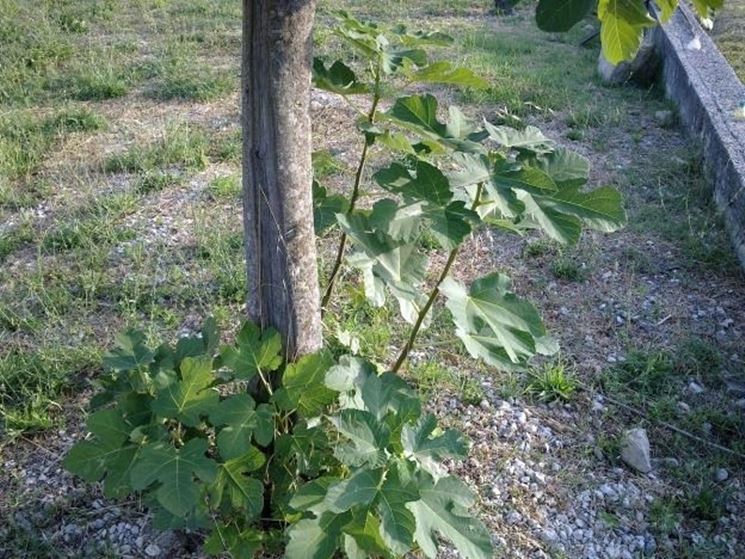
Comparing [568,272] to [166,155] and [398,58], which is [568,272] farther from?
[166,155]

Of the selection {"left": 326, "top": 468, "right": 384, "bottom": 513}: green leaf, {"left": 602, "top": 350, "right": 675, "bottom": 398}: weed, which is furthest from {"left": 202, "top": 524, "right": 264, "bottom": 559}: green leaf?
{"left": 602, "top": 350, "right": 675, "bottom": 398}: weed

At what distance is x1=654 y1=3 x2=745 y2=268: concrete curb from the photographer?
3742 mm

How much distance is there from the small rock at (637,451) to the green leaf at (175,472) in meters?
1.49

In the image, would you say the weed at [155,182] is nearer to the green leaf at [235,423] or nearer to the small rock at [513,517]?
the green leaf at [235,423]

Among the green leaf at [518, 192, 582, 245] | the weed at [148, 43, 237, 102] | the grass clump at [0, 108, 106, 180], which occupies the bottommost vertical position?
the grass clump at [0, 108, 106, 180]

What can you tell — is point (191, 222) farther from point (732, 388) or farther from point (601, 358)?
point (732, 388)

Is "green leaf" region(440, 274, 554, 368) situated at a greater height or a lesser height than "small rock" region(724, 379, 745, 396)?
greater

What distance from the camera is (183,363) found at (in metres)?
1.73

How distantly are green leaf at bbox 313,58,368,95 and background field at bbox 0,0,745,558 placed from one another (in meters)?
0.28

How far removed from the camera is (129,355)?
187 centimetres

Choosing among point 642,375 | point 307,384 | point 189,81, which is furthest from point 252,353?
point 189,81

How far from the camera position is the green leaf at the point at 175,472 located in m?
1.57

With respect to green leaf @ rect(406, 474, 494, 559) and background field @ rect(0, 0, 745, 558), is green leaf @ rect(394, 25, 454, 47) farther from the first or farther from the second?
green leaf @ rect(406, 474, 494, 559)

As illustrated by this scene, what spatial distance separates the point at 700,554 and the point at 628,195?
2.52m
